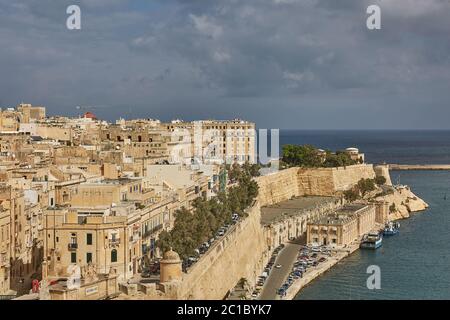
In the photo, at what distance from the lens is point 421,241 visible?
2927cm

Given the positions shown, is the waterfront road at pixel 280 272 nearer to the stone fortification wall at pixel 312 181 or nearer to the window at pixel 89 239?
the window at pixel 89 239

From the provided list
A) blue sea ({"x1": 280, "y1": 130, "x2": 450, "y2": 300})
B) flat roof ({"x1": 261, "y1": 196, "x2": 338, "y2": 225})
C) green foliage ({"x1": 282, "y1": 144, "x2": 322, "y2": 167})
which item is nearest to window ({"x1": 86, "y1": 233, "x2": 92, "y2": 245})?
blue sea ({"x1": 280, "y1": 130, "x2": 450, "y2": 300})

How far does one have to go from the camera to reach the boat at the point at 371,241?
1079 inches

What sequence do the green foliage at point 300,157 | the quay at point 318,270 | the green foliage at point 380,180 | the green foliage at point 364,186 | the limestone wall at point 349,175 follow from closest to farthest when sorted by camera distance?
the quay at point 318,270 < the green foliage at point 364,186 < the limestone wall at point 349,175 < the green foliage at point 300,157 < the green foliage at point 380,180

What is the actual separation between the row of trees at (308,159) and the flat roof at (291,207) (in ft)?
11.8

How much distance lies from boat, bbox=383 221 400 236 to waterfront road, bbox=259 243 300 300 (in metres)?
5.64

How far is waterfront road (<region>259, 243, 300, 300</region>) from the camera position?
58.6ft

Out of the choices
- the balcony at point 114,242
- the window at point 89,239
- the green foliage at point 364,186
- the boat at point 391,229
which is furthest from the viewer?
the green foliage at point 364,186

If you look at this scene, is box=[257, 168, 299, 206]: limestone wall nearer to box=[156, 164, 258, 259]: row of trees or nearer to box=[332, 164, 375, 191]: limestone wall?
box=[332, 164, 375, 191]: limestone wall

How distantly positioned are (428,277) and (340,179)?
1854 cm

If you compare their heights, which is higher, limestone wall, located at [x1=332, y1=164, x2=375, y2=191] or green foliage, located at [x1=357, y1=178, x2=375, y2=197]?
limestone wall, located at [x1=332, y1=164, x2=375, y2=191]

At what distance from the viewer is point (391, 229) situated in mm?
31328

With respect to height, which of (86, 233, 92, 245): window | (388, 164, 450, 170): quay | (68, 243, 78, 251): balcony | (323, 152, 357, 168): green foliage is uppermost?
(323, 152, 357, 168): green foliage

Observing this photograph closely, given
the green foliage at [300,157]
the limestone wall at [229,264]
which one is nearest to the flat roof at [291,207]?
the green foliage at [300,157]
